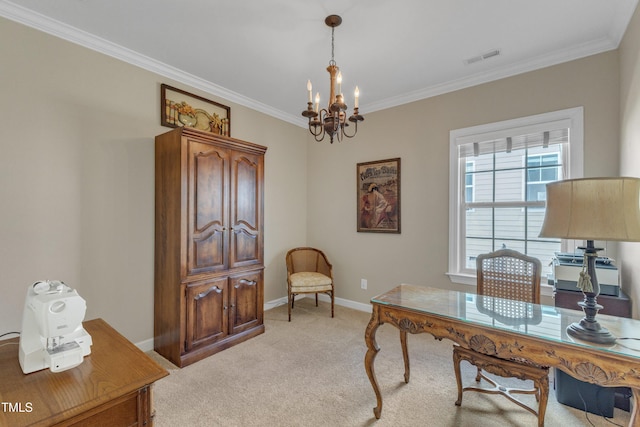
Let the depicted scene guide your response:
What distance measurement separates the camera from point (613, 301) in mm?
1938

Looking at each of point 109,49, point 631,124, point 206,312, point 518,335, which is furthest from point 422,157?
point 109,49

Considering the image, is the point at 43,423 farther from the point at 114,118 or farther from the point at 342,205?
the point at 342,205

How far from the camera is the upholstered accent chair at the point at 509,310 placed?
1.55 meters

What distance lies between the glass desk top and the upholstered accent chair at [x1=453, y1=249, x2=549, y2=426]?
1.3 inches

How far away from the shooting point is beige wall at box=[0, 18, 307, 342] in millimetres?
2059

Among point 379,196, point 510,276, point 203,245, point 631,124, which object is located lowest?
point 510,276

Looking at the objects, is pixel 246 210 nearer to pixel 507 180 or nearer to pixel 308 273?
pixel 308 273

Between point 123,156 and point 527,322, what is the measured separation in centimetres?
329

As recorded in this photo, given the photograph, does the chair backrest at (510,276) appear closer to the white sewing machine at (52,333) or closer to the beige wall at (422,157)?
the beige wall at (422,157)

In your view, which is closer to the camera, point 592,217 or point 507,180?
point 592,217

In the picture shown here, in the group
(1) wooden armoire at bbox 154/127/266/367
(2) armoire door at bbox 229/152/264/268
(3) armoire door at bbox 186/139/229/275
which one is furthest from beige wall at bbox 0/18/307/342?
(2) armoire door at bbox 229/152/264/268

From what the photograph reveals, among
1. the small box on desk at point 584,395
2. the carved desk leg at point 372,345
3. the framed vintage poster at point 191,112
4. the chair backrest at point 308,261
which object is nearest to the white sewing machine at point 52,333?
the carved desk leg at point 372,345

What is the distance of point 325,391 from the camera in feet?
7.03

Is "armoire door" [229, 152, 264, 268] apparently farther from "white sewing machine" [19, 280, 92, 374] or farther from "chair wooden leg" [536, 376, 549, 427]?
"chair wooden leg" [536, 376, 549, 427]
